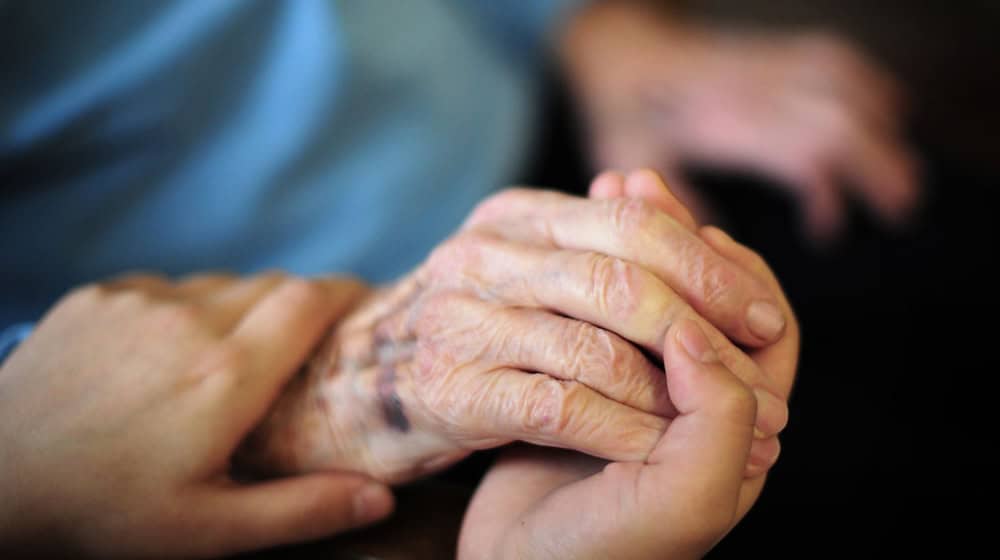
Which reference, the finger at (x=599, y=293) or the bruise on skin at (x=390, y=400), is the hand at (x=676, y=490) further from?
the bruise on skin at (x=390, y=400)

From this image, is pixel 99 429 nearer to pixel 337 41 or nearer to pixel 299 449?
pixel 299 449

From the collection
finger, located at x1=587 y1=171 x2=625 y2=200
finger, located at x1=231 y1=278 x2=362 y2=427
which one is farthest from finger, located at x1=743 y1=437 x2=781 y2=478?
finger, located at x1=231 y1=278 x2=362 y2=427

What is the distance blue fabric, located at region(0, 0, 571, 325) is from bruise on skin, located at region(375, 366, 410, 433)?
1.54 ft

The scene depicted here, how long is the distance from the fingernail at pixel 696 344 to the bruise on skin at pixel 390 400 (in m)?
0.26

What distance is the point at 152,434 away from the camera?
25.2 inches

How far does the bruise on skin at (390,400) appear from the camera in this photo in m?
0.67

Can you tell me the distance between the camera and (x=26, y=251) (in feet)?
3.04

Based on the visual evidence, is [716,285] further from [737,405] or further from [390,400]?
[390,400]

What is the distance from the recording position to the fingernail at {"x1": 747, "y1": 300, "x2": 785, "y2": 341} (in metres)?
0.58

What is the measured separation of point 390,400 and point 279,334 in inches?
5.1

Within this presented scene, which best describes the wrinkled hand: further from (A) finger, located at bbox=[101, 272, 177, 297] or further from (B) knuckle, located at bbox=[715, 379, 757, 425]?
(A) finger, located at bbox=[101, 272, 177, 297]

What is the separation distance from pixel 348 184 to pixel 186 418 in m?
0.55

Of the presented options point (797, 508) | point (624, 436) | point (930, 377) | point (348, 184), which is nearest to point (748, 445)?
point (624, 436)

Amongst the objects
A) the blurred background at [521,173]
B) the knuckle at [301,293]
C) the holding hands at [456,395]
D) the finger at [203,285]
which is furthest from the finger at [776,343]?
the finger at [203,285]
